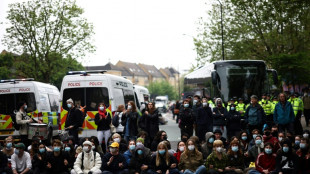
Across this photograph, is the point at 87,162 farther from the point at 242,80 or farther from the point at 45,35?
the point at 45,35

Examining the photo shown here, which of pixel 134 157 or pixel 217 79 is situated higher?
pixel 217 79

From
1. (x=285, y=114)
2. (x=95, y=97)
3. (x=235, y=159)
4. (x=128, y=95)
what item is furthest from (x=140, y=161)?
(x=128, y=95)

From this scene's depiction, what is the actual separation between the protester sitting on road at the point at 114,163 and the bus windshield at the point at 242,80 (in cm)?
870

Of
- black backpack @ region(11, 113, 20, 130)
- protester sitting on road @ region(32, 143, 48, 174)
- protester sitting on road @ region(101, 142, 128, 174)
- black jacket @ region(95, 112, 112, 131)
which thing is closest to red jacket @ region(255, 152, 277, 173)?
protester sitting on road @ region(101, 142, 128, 174)

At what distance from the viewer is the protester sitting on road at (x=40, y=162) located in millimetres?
12398

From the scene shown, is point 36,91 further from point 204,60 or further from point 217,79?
point 204,60

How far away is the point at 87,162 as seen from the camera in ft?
40.4

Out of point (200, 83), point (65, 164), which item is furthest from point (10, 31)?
point (65, 164)

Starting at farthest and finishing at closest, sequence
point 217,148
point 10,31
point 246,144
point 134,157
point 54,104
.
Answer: point 10,31 < point 54,104 < point 246,144 < point 134,157 < point 217,148

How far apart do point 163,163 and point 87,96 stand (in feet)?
19.2

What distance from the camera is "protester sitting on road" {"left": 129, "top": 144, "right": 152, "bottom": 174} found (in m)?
12.2

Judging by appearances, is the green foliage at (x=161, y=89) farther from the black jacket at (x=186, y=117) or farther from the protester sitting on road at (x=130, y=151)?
the protester sitting on road at (x=130, y=151)

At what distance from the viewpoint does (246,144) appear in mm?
13719

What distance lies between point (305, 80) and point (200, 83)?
297 inches
